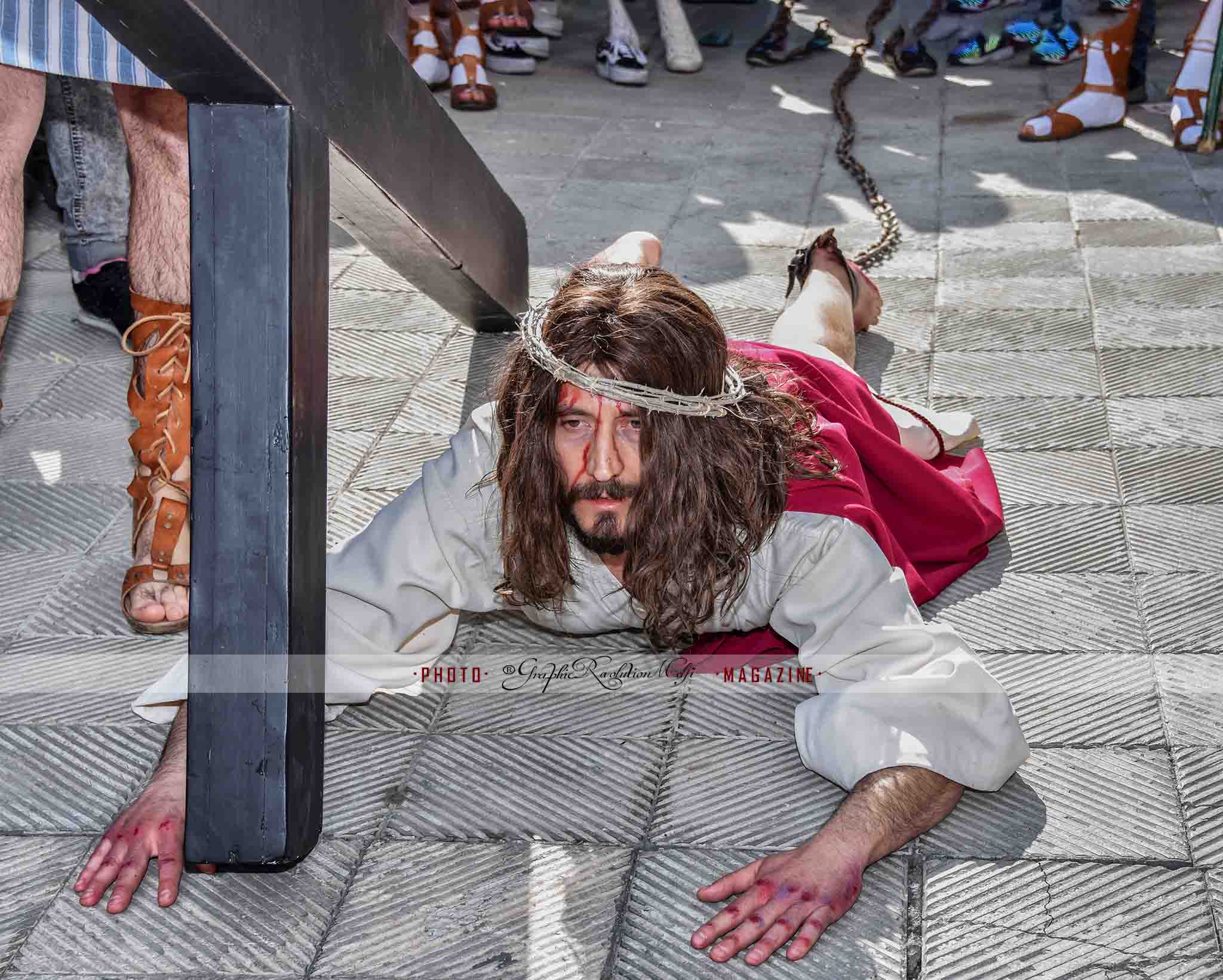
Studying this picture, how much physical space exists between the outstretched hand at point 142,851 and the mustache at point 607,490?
0.86m

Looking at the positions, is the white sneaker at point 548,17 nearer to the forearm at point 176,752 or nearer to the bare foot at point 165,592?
the bare foot at point 165,592

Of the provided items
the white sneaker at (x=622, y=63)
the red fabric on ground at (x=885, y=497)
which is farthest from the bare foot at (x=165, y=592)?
the white sneaker at (x=622, y=63)

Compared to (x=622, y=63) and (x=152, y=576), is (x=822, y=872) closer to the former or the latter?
(x=152, y=576)

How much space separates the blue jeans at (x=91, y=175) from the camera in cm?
457

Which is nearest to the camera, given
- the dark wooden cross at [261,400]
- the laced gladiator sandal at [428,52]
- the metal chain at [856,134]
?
the dark wooden cross at [261,400]

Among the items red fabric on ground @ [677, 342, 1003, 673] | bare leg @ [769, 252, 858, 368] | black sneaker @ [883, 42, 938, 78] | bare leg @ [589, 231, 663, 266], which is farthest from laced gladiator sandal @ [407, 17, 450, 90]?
red fabric on ground @ [677, 342, 1003, 673]

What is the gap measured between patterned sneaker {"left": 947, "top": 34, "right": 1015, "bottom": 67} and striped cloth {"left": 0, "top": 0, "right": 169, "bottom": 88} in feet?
18.6

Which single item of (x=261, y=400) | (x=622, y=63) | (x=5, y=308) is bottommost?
(x=622, y=63)

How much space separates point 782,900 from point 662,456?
0.80 meters

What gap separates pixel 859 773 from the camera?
2.51 metres

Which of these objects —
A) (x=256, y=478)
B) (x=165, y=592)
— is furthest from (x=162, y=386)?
(x=256, y=478)

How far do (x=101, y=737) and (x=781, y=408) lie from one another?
145 cm

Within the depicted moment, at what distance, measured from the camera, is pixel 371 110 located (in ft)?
8.68

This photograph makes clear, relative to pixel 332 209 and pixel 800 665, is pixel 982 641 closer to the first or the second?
pixel 800 665
